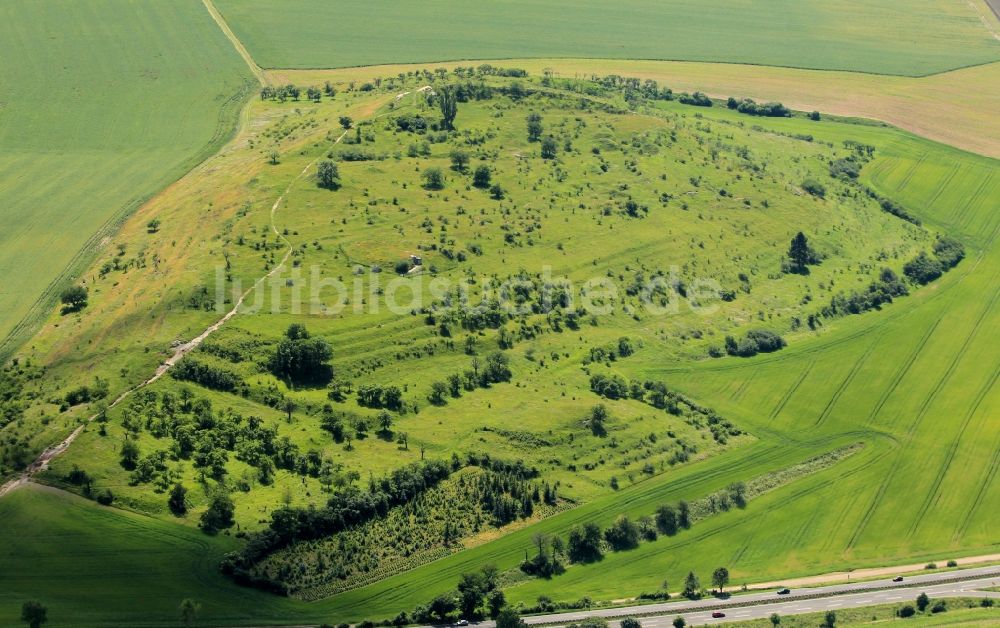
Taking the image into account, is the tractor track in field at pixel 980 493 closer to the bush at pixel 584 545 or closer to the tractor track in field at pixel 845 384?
the tractor track in field at pixel 845 384

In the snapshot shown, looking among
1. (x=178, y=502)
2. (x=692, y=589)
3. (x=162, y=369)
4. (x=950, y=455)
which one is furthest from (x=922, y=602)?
(x=162, y=369)

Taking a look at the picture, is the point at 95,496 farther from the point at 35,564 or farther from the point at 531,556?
the point at 531,556

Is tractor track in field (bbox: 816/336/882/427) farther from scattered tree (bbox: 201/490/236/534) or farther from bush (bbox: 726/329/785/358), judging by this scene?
scattered tree (bbox: 201/490/236/534)

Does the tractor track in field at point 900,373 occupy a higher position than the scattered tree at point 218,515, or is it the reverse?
the tractor track in field at point 900,373

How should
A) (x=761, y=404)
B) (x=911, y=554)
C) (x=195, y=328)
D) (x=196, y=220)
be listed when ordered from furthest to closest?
(x=196, y=220) → (x=761, y=404) → (x=195, y=328) → (x=911, y=554)

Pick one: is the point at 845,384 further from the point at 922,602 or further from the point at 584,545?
the point at 584,545

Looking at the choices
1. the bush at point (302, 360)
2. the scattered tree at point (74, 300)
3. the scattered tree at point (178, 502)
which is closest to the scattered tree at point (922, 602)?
the bush at point (302, 360)

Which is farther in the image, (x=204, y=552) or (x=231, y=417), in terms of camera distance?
(x=231, y=417)

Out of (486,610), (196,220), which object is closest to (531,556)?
(486,610)

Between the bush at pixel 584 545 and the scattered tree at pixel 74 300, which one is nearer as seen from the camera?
the bush at pixel 584 545
